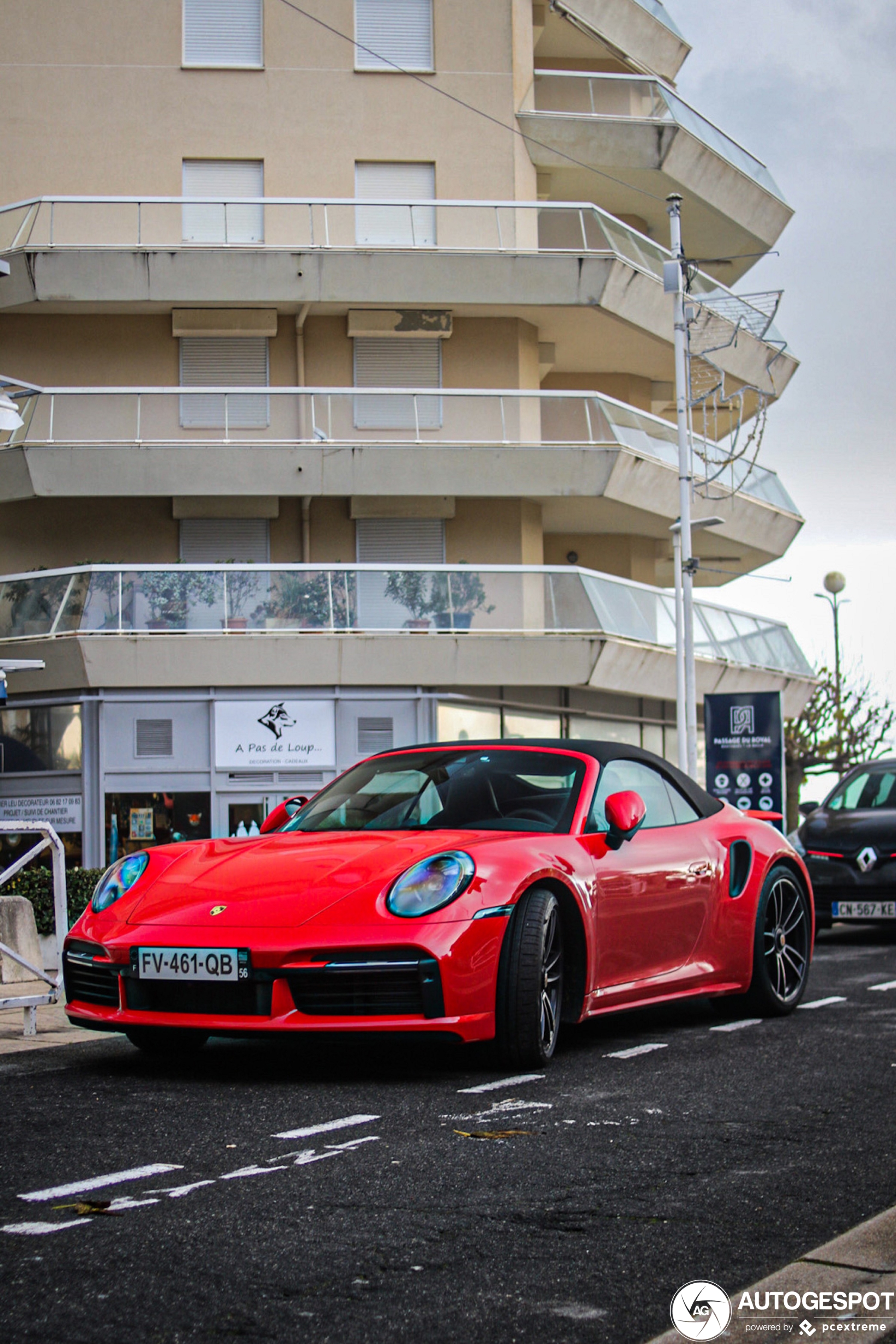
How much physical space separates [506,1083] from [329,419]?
21391 mm

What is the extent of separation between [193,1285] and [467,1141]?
5.11 feet

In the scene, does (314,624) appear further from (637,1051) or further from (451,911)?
(451,911)

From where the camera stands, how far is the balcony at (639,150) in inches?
1130

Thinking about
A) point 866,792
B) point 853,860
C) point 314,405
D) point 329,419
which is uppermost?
point 314,405

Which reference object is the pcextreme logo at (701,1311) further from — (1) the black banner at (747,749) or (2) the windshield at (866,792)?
(1) the black banner at (747,749)

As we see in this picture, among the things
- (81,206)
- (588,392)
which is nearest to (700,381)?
(588,392)

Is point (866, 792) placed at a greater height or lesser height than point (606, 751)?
lesser

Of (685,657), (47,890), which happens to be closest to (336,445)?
(685,657)

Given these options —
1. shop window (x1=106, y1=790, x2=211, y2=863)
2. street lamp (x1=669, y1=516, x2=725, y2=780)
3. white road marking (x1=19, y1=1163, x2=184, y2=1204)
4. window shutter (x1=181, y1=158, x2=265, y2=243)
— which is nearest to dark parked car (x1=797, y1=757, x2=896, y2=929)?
street lamp (x1=669, y1=516, x2=725, y2=780)

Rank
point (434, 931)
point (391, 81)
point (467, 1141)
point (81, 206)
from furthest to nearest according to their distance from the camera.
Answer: point (391, 81), point (81, 206), point (434, 931), point (467, 1141)

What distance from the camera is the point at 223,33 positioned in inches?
1091

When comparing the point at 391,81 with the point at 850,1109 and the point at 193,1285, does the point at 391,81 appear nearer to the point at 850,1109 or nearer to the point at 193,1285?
the point at 850,1109

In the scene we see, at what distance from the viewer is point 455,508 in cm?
2719

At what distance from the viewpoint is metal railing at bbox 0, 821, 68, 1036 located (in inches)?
282
